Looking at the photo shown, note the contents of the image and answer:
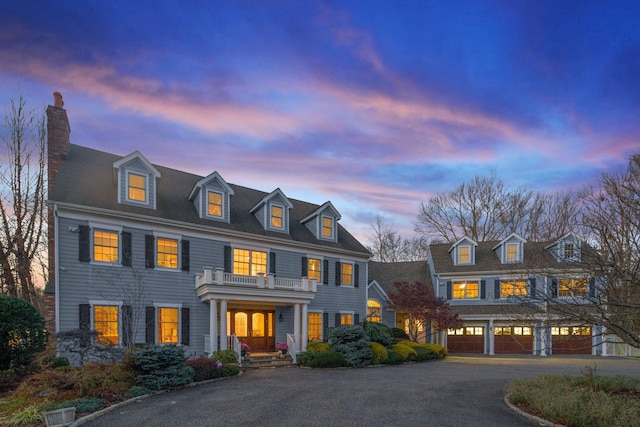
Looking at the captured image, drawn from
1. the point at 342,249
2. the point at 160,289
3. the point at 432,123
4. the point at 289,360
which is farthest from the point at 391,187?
the point at 160,289

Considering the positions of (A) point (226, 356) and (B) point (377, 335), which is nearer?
(A) point (226, 356)

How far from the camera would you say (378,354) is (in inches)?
826

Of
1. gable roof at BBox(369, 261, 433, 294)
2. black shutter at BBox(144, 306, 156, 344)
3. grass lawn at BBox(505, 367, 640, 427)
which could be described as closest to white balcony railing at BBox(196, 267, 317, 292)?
black shutter at BBox(144, 306, 156, 344)

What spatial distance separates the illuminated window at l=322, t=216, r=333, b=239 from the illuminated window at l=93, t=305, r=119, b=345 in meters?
12.5

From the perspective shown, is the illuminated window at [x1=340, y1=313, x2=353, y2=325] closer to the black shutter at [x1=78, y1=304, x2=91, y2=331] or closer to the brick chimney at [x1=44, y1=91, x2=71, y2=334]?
the black shutter at [x1=78, y1=304, x2=91, y2=331]

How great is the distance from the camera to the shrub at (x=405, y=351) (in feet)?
74.1

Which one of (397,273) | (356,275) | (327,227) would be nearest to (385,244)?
(397,273)

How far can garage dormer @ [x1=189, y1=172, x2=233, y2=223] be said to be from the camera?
68.5ft

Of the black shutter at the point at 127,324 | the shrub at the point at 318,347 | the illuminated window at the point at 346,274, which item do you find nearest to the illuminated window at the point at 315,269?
the illuminated window at the point at 346,274

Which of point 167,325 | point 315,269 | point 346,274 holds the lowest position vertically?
point 167,325

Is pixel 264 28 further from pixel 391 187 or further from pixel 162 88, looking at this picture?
pixel 391 187

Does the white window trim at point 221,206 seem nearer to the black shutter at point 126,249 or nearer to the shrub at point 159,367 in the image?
the black shutter at point 126,249

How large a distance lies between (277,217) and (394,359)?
9.73 metres

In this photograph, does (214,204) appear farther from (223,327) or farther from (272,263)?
(223,327)
